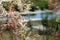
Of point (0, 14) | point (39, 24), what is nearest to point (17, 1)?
point (0, 14)

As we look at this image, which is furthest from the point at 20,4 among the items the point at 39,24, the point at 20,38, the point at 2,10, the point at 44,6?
the point at 44,6

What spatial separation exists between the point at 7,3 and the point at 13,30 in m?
0.39

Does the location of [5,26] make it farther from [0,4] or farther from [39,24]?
[39,24]

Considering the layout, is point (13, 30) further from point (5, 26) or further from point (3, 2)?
point (3, 2)

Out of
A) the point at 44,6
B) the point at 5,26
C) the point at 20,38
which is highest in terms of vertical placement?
the point at 5,26

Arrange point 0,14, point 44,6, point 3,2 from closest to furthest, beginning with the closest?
1. point 0,14
2. point 3,2
3. point 44,6

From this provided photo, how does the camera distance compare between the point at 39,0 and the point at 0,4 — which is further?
the point at 39,0

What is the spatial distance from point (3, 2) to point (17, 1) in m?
0.24

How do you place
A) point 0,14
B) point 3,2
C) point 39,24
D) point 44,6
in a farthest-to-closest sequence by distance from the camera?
point 44,6
point 39,24
point 3,2
point 0,14

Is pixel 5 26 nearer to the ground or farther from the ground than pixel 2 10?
nearer to the ground

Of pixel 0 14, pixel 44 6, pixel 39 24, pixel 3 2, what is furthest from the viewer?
pixel 44 6

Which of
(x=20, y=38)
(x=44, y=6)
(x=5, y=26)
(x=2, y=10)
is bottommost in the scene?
(x=44, y=6)

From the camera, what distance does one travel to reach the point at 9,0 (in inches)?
123

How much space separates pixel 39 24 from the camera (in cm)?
638
